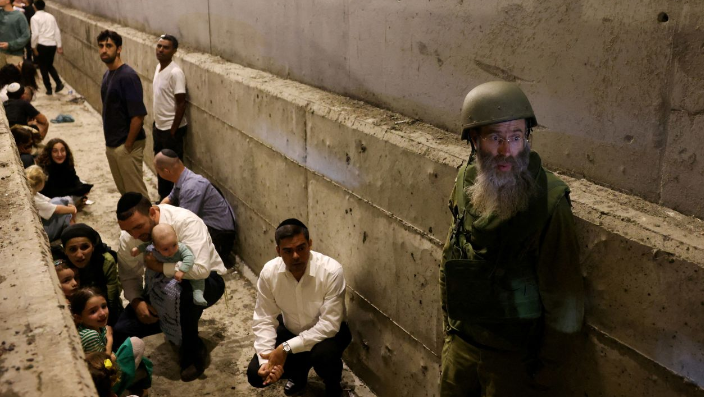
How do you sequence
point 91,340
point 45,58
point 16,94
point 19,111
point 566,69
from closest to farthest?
point 566,69 < point 91,340 < point 19,111 < point 16,94 < point 45,58

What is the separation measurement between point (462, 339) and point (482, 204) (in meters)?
0.63

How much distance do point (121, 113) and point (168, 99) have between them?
1.56ft

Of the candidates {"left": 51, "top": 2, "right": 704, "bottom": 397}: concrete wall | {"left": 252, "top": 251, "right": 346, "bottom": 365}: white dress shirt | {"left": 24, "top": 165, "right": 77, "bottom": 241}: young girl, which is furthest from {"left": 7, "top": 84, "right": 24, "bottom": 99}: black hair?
{"left": 252, "top": 251, "right": 346, "bottom": 365}: white dress shirt

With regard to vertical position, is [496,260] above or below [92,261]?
above

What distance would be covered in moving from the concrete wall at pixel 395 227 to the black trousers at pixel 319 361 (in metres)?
0.21

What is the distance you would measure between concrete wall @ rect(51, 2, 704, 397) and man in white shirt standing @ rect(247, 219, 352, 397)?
0.78 feet

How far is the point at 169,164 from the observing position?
593cm

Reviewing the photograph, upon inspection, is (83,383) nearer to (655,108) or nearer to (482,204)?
(482,204)

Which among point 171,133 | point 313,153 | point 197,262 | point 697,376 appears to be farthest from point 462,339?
point 171,133

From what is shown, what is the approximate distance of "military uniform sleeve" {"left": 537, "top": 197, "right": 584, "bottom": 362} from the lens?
2539 millimetres

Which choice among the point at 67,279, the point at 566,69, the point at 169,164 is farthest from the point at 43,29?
the point at 566,69

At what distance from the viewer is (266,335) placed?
4410mm

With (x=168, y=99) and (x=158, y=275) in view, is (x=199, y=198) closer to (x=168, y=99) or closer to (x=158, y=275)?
(x=158, y=275)

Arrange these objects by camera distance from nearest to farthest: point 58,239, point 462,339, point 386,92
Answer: point 462,339
point 386,92
point 58,239
